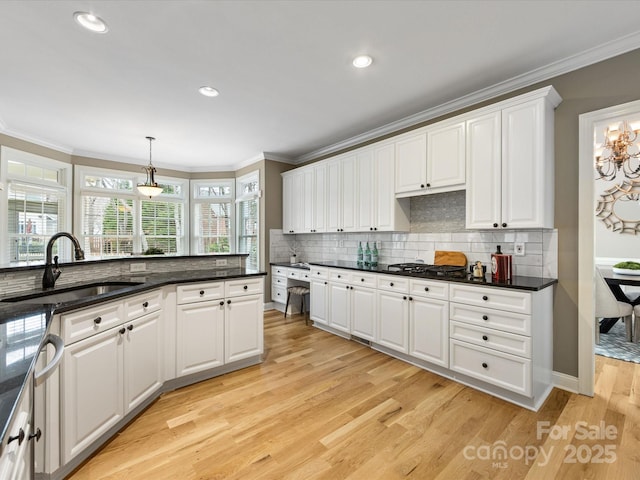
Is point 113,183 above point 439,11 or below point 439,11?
below

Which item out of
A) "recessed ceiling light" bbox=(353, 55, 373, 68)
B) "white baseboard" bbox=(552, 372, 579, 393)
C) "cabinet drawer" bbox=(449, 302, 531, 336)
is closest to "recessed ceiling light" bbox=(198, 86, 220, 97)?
"recessed ceiling light" bbox=(353, 55, 373, 68)

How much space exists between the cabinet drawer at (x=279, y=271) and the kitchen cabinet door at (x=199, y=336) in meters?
2.29

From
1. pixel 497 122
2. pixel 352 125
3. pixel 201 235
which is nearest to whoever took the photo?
pixel 497 122

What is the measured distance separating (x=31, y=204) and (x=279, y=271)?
12.6 ft

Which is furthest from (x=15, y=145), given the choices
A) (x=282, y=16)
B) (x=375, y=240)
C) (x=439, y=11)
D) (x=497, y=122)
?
(x=497, y=122)

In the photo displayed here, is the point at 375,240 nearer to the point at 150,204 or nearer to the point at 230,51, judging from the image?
the point at 230,51

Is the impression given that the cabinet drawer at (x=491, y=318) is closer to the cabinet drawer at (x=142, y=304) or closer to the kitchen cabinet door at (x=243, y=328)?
the kitchen cabinet door at (x=243, y=328)

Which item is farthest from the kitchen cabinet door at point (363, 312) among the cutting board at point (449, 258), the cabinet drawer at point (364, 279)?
the cutting board at point (449, 258)

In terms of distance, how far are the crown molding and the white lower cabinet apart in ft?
11.5

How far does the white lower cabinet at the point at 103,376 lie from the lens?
1.67 meters

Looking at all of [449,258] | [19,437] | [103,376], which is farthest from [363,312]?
[19,437]

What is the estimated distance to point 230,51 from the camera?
2.43 meters

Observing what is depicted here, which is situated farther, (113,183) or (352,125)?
(113,183)

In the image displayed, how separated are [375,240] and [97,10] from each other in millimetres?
3618
